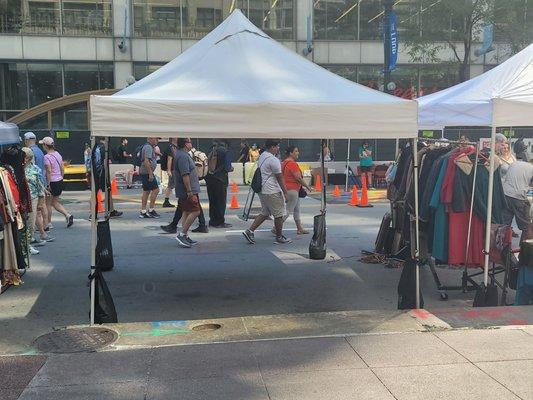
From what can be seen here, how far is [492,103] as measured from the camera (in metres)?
5.59

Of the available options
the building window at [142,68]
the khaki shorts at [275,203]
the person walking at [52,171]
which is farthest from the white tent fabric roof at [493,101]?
the building window at [142,68]

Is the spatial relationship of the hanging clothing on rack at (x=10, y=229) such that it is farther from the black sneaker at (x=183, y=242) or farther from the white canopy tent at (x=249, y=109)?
the black sneaker at (x=183, y=242)

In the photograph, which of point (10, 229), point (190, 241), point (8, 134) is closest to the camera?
point (10, 229)

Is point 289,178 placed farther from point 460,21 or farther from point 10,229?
point 460,21

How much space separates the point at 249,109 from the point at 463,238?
316 cm

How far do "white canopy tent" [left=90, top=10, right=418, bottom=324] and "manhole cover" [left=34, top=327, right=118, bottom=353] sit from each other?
26 centimetres

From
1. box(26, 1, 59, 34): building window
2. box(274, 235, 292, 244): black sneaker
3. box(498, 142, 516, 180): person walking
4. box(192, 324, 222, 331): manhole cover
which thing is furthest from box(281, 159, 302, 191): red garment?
box(26, 1, 59, 34): building window

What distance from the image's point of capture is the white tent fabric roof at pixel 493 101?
556cm

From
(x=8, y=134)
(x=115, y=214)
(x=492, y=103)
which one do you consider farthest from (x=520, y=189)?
(x=115, y=214)

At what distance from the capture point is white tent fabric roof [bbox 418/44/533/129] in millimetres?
5562

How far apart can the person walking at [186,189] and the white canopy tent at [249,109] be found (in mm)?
3129

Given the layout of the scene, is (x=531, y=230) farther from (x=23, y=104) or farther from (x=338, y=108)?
(x=23, y=104)

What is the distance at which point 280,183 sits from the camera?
904 cm

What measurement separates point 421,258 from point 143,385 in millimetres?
4344
